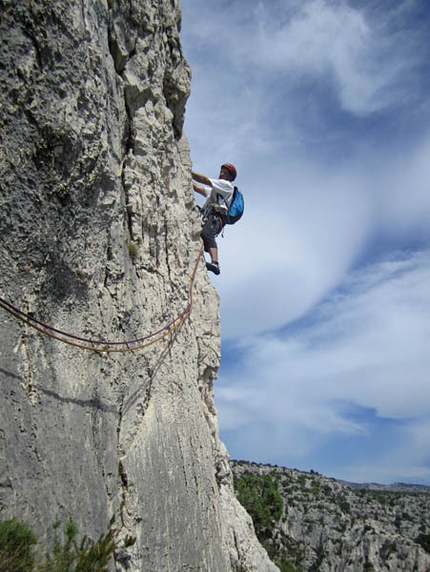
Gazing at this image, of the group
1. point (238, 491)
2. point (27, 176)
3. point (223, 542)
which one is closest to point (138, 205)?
point (27, 176)

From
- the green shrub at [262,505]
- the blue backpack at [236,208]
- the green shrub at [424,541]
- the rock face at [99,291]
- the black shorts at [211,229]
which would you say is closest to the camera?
the rock face at [99,291]

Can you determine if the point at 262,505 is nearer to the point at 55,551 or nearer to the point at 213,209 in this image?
the point at 213,209

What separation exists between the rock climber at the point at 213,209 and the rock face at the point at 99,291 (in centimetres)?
170

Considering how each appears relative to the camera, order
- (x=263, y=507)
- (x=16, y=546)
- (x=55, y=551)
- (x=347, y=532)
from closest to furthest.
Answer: (x=16, y=546)
(x=55, y=551)
(x=263, y=507)
(x=347, y=532)

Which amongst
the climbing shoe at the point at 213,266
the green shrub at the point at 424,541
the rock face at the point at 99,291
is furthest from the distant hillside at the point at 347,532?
the rock face at the point at 99,291

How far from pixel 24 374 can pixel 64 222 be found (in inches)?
62.7

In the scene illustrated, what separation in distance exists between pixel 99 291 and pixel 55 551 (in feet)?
8.86

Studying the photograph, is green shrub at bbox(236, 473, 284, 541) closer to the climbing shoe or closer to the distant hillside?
the distant hillside

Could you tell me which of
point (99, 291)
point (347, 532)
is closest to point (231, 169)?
point (99, 291)

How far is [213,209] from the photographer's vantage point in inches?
415

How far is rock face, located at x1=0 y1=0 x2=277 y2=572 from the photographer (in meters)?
4.75

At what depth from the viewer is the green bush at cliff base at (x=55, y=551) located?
3.93 m

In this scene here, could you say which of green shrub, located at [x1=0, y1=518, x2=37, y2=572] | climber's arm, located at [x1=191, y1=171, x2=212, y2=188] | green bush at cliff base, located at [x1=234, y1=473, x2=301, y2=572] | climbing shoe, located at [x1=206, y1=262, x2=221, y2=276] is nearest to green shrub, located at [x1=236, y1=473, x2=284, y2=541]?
green bush at cliff base, located at [x1=234, y1=473, x2=301, y2=572]

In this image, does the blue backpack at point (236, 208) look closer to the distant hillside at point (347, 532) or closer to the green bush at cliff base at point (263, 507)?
the green bush at cliff base at point (263, 507)
